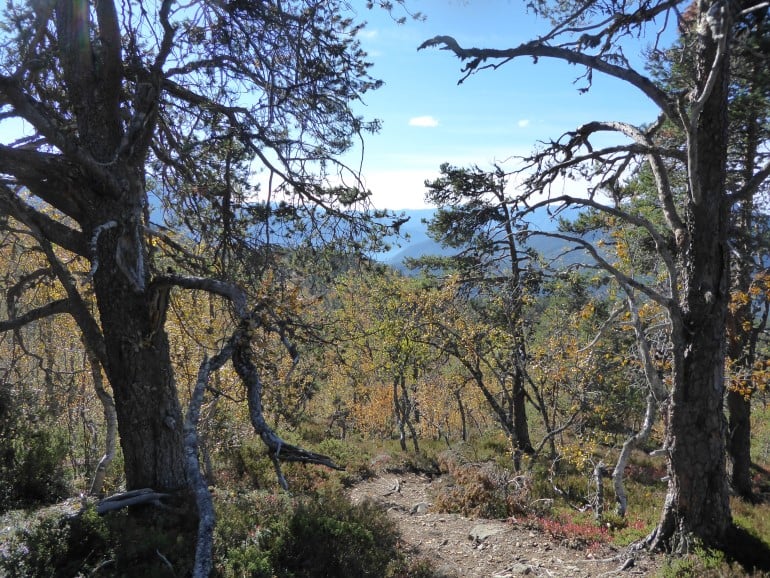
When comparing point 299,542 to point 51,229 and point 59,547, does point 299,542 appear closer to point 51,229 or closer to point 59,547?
point 59,547

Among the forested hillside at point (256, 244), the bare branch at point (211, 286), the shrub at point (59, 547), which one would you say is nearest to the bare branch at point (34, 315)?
the forested hillside at point (256, 244)

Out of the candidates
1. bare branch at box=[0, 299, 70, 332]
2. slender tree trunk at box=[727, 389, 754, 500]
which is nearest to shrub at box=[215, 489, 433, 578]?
bare branch at box=[0, 299, 70, 332]

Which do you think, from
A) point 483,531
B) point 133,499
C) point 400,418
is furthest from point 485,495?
point 400,418

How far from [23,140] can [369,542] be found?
654cm

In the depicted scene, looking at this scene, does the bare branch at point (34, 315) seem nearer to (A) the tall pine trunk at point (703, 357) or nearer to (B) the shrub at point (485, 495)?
(A) the tall pine trunk at point (703, 357)

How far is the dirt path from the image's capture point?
6938 millimetres

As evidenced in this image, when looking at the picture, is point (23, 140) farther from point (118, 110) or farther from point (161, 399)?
point (161, 399)

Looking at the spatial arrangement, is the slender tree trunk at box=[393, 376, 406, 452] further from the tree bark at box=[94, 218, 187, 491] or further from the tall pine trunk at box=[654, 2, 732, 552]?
the tree bark at box=[94, 218, 187, 491]

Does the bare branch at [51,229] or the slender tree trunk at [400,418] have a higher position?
the bare branch at [51,229]

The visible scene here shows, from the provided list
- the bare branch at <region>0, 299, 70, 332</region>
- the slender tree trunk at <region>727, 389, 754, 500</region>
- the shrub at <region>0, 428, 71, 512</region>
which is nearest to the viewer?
the bare branch at <region>0, 299, 70, 332</region>

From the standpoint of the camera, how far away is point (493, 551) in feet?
27.3

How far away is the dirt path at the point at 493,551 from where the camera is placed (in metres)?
6.94

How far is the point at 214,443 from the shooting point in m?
12.0

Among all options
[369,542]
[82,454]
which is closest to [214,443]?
[82,454]
